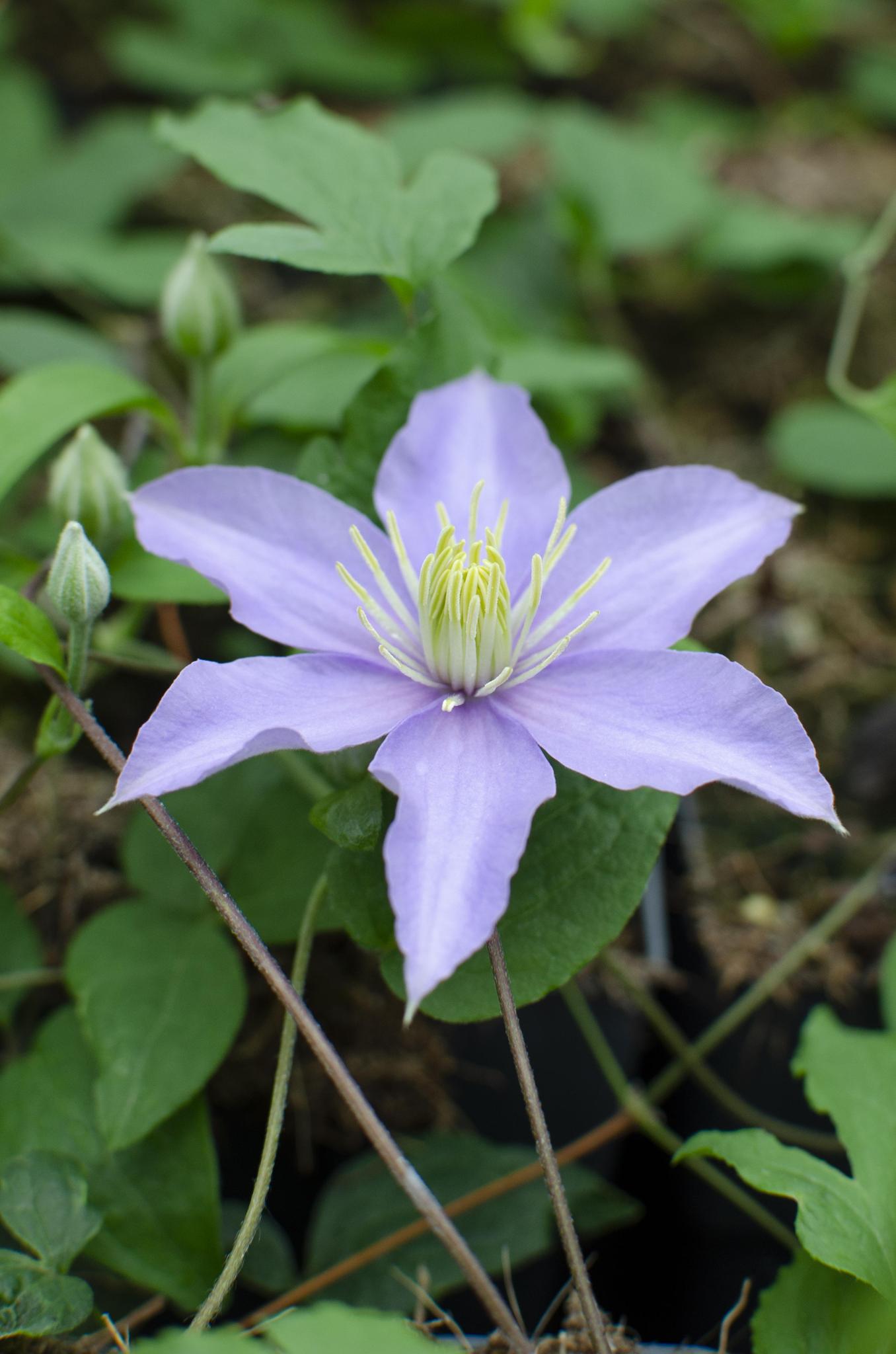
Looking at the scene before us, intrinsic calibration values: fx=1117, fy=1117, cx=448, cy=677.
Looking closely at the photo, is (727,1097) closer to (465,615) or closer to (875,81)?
(465,615)

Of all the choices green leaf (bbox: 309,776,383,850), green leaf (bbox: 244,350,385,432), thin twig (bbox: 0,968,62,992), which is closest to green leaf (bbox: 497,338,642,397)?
green leaf (bbox: 244,350,385,432)

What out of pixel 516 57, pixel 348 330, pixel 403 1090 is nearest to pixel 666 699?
pixel 403 1090

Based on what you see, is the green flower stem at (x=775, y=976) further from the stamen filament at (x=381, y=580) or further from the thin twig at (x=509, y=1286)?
the stamen filament at (x=381, y=580)

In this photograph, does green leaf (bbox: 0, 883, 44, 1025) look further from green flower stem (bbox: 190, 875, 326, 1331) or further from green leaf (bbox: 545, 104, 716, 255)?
green leaf (bbox: 545, 104, 716, 255)

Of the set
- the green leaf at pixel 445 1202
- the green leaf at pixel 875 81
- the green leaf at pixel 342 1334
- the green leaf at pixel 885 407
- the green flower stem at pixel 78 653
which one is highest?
the green leaf at pixel 875 81

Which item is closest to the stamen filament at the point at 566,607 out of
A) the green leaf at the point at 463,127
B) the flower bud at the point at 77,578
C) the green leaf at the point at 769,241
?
the flower bud at the point at 77,578

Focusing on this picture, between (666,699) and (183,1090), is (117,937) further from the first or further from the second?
(666,699)
